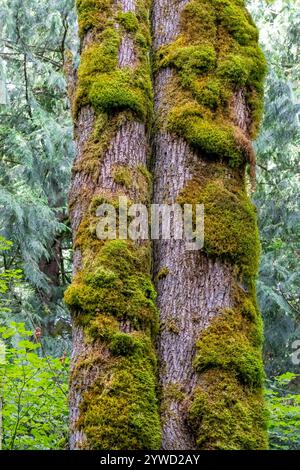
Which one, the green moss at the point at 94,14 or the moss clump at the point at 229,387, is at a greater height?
the green moss at the point at 94,14

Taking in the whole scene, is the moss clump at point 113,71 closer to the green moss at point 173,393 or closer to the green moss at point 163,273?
the green moss at point 163,273

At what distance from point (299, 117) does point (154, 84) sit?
6359 millimetres

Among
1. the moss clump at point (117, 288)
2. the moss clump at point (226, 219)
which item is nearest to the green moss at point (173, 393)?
the moss clump at point (117, 288)

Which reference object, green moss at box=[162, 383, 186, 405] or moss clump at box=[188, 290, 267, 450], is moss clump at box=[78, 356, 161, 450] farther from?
moss clump at box=[188, 290, 267, 450]

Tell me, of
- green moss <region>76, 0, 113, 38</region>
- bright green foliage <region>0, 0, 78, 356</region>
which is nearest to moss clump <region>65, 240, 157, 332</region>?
green moss <region>76, 0, 113, 38</region>

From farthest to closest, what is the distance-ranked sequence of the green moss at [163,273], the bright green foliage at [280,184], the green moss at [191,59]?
the bright green foliage at [280,184] < the green moss at [191,59] < the green moss at [163,273]

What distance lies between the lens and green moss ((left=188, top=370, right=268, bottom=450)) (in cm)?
271

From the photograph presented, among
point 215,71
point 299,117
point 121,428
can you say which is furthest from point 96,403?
point 299,117

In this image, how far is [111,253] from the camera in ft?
9.62

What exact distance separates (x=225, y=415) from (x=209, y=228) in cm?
91

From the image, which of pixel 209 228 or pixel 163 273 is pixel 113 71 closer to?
pixel 209 228

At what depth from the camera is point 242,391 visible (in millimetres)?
2848

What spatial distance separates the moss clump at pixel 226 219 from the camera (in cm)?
308
